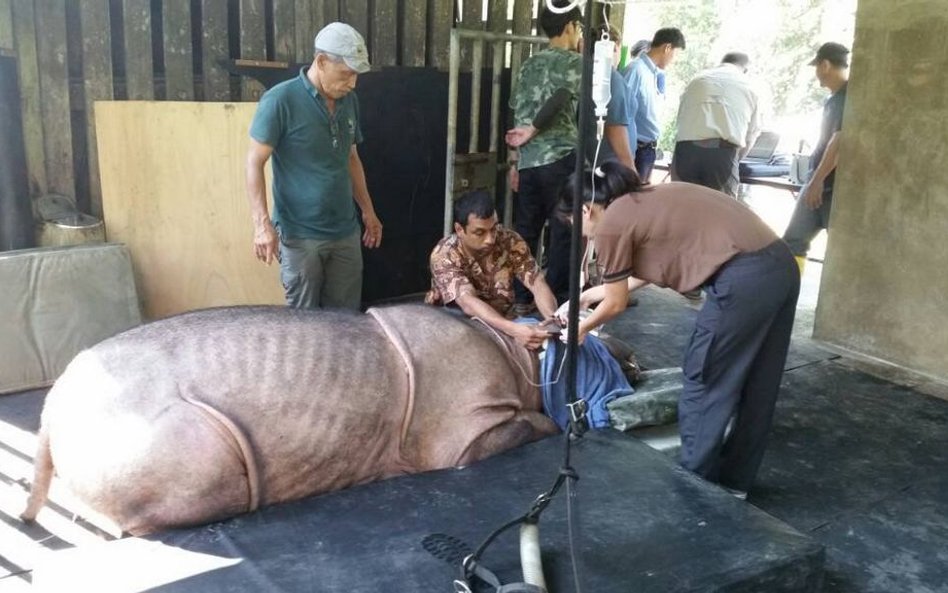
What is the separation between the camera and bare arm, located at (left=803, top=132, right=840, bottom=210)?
5.49 metres

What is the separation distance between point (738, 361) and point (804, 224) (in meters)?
3.36

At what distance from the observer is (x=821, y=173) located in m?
5.69

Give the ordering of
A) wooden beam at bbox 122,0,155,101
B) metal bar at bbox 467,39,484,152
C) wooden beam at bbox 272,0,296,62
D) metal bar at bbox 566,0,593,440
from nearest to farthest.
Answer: metal bar at bbox 566,0,593,440, wooden beam at bbox 122,0,155,101, wooden beam at bbox 272,0,296,62, metal bar at bbox 467,39,484,152

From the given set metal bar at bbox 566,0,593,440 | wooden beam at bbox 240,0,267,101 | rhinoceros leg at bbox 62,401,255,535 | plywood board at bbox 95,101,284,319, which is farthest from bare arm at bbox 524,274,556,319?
wooden beam at bbox 240,0,267,101

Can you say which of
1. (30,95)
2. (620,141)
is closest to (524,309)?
(620,141)

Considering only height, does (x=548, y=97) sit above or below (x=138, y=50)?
below

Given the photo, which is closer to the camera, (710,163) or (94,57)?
(94,57)

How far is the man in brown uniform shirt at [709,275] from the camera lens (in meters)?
3.04

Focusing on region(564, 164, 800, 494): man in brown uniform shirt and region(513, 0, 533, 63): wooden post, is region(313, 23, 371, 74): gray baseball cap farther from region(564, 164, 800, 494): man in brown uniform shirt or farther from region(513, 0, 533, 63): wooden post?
region(513, 0, 533, 63): wooden post

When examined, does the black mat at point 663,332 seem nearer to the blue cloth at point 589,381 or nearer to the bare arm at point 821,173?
the bare arm at point 821,173

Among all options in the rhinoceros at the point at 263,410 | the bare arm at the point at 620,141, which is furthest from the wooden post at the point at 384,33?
the rhinoceros at the point at 263,410

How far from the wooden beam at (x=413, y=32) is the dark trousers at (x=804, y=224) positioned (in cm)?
284

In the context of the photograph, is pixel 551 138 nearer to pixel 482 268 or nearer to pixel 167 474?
pixel 482 268

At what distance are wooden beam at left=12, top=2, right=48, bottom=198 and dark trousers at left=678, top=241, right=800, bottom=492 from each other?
3.60m
